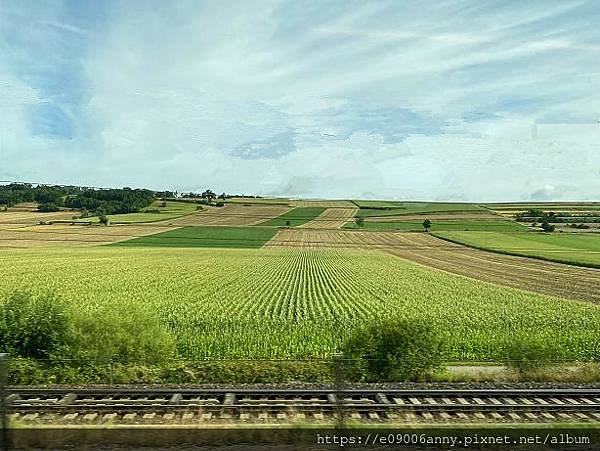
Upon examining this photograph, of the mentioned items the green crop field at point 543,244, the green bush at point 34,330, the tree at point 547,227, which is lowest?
the green crop field at point 543,244

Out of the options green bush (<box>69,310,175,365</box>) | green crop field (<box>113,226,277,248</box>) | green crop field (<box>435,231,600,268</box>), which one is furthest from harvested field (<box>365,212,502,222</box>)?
green bush (<box>69,310,175,365</box>)

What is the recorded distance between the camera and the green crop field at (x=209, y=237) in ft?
264

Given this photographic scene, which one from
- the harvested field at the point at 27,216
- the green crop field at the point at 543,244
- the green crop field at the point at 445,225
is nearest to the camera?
the green crop field at the point at 543,244

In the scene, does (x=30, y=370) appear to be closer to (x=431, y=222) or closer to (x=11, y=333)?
(x=11, y=333)

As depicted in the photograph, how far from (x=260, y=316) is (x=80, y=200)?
297 ft

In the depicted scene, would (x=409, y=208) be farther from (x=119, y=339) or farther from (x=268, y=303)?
(x=119, y=339)

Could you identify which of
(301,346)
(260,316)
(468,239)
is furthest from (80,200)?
(301,346)

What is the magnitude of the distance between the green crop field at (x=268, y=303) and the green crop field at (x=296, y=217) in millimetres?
36226

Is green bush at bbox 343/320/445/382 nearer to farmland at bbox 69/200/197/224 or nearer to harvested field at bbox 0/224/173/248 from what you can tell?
harvested field at bbox 0/224/173/248

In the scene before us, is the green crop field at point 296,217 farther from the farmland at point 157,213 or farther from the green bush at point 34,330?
the green bush at point 34,330

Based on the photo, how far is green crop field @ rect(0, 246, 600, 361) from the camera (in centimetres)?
1820

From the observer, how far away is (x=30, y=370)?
43.8ft

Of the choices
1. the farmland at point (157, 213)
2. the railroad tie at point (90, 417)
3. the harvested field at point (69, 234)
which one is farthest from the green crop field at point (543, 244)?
the railroad tie at point (90, 417)

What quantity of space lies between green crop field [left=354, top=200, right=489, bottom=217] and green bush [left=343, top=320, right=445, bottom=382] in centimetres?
10021
